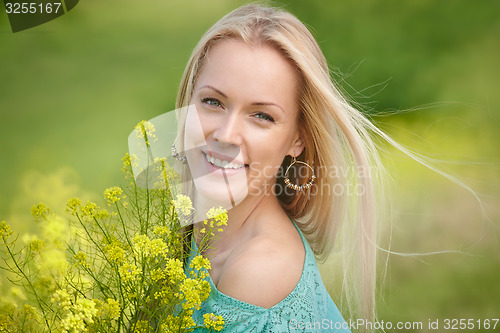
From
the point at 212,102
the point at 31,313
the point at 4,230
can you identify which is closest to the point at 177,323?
the point at 31,313

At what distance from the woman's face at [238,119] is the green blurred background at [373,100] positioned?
3.42 feet

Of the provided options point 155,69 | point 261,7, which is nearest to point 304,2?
point 155,69

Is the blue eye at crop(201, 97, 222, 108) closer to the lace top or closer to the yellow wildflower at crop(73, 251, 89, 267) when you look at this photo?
the lace top

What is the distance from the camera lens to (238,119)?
65.2 inches

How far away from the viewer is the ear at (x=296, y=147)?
187cm

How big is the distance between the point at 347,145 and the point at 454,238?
1407mm

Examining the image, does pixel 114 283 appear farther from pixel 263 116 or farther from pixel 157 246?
pixel 263 116

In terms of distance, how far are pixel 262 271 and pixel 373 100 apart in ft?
6.92

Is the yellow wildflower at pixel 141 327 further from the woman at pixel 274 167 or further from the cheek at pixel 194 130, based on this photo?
the cheek at pixel 194 130

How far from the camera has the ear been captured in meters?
1.87

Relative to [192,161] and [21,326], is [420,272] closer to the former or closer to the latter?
[192,161]

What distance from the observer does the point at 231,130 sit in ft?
5.40

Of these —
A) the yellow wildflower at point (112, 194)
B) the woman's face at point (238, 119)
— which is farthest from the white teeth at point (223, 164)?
the yellow wildflower at point (112, 194)

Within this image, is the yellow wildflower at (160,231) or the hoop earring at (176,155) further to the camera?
the hoop earring at (176,155)
